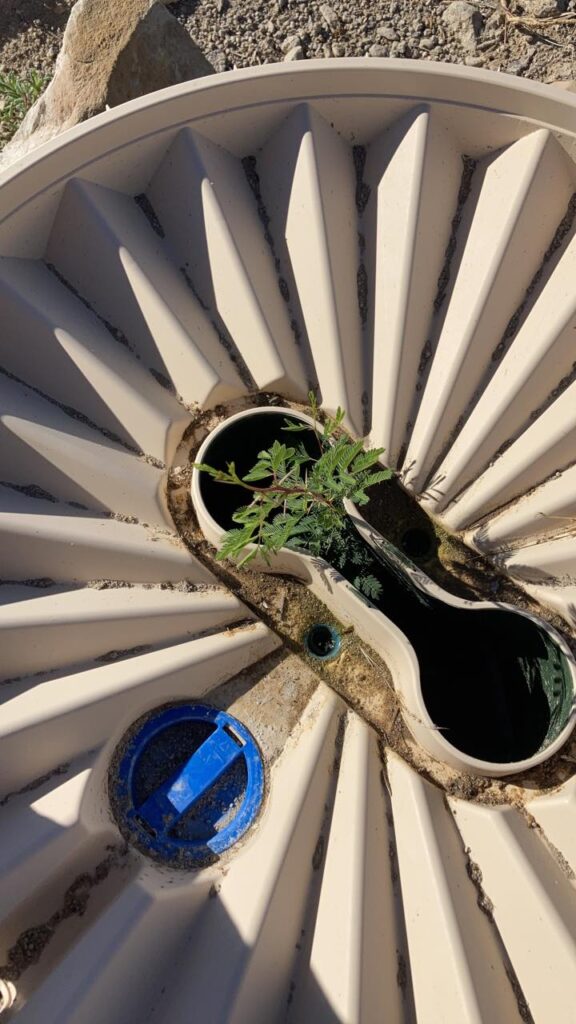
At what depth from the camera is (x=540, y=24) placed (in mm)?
6547

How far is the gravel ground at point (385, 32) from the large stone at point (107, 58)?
48.6 inches

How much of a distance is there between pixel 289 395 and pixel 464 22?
14.0ft

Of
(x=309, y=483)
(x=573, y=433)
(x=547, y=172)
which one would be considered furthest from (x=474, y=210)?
(x=309, y=483)

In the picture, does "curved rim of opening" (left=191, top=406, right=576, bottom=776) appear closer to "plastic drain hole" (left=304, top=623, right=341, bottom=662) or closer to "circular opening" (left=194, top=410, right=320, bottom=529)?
"circular opening" (left=194, top=410, right=320, bottom=529)

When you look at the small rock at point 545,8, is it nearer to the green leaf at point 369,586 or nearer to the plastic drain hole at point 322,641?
the green leaf at point 369,586

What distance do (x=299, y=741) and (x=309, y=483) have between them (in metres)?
1.58

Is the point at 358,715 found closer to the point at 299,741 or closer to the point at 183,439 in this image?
the point at 299,741

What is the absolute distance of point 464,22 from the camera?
21.7ft

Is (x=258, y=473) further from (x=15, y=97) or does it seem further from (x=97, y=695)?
(x=15, y=97)

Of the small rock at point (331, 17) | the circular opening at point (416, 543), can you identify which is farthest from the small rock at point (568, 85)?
the circular opening at point (416, 543)

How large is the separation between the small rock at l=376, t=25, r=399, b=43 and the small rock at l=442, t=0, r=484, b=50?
46cm

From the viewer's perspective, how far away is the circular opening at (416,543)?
15.8 ft

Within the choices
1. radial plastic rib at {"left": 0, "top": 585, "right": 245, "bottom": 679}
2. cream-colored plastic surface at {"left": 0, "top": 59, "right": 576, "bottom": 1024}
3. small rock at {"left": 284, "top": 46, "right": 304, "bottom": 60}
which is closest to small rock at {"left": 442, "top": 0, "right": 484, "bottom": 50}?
small rock at {"left": 284, "top": 46, "right": 304, "bottom": 60}

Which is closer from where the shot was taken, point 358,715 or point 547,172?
point 358,715
